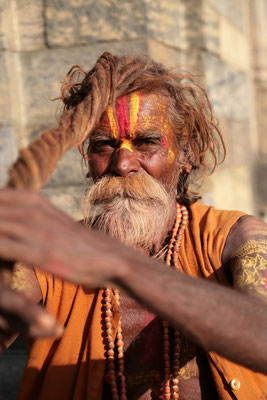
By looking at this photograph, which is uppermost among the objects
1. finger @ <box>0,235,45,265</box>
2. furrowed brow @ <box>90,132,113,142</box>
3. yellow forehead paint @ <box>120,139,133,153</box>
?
finger @ <box>0,235,45,265</box>

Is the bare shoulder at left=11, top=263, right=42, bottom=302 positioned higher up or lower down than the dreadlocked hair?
lower down

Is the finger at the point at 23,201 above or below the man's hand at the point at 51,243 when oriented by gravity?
above

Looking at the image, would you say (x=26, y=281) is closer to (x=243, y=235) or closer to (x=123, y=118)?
(x=123, y=118)

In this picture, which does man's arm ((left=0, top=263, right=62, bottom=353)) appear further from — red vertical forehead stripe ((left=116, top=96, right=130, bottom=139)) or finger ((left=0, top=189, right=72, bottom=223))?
red vertical forehead stripe ((left=116, top=96, right=130, bottom=139))

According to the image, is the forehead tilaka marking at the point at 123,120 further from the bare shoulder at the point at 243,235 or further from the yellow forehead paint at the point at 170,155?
the bare shoulder at the point at 243,235

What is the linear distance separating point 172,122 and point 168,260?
0.63m

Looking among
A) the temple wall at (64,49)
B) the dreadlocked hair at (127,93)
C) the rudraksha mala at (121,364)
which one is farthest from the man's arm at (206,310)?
the temple wall at (64,49)

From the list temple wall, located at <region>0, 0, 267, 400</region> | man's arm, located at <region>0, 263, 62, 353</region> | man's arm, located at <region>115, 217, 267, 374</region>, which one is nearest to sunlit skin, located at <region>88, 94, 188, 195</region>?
temple wall, located at <region>0, 0, 267, 400</region>

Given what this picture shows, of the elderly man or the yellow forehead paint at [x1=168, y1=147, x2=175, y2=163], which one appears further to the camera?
the yellow forehead paint at [x1=168, y1=147, x2=175, y2=163]

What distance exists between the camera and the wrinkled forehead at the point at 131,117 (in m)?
2.49

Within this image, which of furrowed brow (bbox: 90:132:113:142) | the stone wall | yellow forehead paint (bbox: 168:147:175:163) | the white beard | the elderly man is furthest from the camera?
the stone wall

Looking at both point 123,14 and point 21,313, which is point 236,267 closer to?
point 21,313

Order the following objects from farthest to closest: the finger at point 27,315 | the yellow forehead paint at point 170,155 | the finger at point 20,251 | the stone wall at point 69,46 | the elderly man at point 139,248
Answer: the stone wall at point 69,46 < the yellow forehead paint at point 170,155 < the elderly man at point 139,248 < the finger at point 20,251 < the finger at point 27,315

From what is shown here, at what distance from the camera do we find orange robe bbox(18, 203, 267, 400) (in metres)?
2.20
